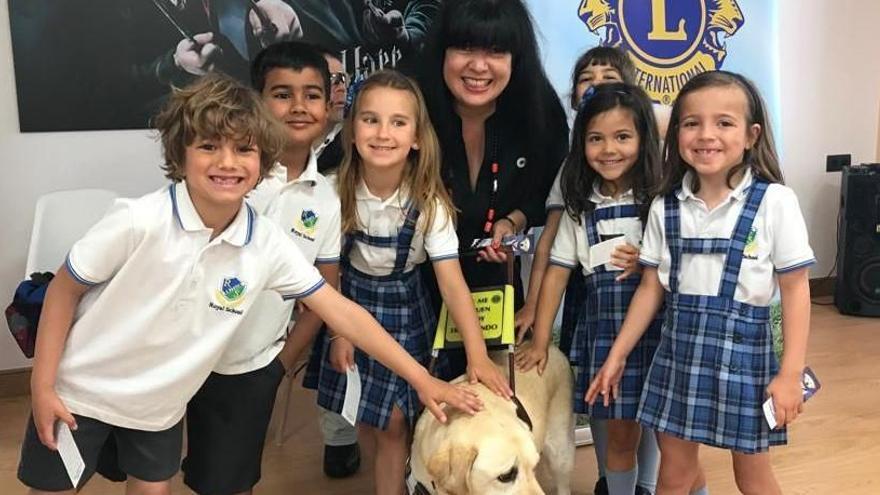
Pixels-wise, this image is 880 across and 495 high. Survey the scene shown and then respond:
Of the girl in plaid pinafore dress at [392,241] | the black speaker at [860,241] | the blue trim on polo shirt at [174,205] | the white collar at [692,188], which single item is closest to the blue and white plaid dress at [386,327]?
the girl in plaid pinafore dress at [392,241]

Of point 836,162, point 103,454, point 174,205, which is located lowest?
point 836,162

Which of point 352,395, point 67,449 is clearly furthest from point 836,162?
point 67,449

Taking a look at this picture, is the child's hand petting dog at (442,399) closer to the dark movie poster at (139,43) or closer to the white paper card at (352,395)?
the white paper card at (352,395)

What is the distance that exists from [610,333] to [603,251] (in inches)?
7.9

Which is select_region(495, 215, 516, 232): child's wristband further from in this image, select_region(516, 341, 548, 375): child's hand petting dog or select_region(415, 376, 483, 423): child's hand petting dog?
select_region(415, 376, 483, 423): child's hand petting dog

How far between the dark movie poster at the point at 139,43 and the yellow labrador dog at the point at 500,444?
5.27 feet

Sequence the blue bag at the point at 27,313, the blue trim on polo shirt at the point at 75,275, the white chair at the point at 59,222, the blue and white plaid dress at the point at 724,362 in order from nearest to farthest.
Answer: the blue trim on polo shirt at the point at 75,275
the blue and white plaid dress at the point at 724,362
the blue bag at the point at 27,313
the white chair at the point at 59,222

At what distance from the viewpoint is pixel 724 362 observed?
1.64m

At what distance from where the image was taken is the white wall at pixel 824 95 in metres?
4.15

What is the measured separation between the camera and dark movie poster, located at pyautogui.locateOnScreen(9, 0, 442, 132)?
287 cm

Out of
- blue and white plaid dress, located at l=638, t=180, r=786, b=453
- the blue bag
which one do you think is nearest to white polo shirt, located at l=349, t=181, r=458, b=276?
blue and white plaid dress, located at l=638, t=180, r=786, b=453

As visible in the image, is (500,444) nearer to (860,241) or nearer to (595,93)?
(595,93)

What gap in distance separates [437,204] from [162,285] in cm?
69

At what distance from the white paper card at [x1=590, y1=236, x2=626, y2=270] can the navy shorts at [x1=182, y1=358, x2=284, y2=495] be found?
0.80 meters
